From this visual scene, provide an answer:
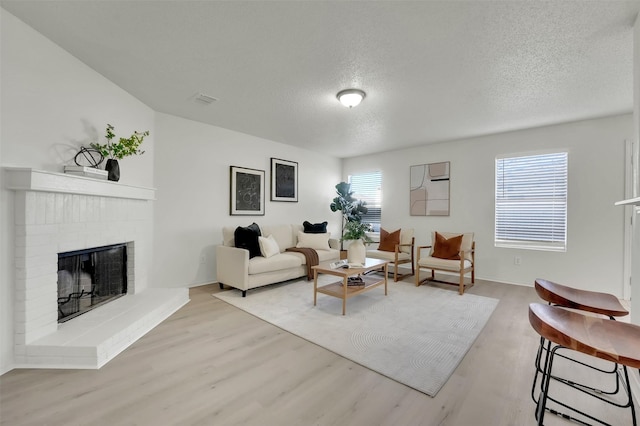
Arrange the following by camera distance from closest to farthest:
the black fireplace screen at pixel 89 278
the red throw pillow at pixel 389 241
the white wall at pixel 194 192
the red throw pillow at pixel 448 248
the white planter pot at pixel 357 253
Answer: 1. the black fireplace screen at pixel 89 278
2. the white planter pot at pixel 357 253
3. the white wall at pixel 194 192
4. the red throw pillow at pixel 448 248
5. the red throw pillow at pixel 389 241

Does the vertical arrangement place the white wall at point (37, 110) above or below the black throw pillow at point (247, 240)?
above

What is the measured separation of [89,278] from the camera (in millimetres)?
2799

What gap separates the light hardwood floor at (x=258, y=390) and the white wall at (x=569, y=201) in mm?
2378

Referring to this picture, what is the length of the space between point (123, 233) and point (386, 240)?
4074mm

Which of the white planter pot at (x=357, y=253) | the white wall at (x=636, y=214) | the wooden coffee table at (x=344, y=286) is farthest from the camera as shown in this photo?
the white planter pot at (x=357, y=253)

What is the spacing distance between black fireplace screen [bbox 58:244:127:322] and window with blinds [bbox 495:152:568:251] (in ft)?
18.2

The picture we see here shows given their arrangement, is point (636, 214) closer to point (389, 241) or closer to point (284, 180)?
point (389, 241)

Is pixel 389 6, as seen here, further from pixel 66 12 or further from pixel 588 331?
pixel 66 12

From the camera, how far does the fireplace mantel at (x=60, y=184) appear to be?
1960 millimetres

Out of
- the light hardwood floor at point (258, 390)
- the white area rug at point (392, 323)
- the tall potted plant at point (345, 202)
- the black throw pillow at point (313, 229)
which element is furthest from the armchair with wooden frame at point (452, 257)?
the tall potted plant at point (345, 202)

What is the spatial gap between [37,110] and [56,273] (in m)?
1.31

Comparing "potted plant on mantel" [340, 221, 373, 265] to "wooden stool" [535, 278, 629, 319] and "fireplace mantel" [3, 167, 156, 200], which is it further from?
"fireplace mantel" [3, 167, 156, 200]

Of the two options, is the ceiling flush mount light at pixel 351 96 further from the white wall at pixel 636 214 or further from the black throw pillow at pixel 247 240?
the black throw pillow at pixel 247 240

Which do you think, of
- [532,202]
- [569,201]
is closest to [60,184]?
[532,202]
